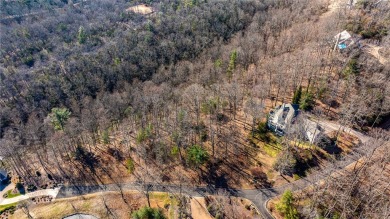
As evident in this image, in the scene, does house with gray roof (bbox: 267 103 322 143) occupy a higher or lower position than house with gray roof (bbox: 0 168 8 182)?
higher

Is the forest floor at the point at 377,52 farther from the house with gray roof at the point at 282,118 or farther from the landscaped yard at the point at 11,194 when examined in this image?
the landscaped yard at the point at 11,194

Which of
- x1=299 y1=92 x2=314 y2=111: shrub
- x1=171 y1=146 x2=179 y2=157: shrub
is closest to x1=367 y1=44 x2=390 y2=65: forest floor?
x1=299 y1=92 x2=314 y2=111: shrub

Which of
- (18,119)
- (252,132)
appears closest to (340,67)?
(252,132)

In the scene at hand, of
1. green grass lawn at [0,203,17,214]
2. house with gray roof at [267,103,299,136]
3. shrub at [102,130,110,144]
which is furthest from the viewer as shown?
shrub at [102,130,110,144]

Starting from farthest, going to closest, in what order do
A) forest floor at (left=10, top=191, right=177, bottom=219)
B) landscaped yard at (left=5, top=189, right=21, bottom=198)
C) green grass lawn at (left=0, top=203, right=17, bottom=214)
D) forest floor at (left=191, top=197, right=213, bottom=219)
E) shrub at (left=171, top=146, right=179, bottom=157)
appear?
shrub at (left=171, top=146, right=179, bottom=157)
landscaped yard at (left=5, top=189, right=21, bottom=198)
green grass lawn at (left=0, top=203, right=17, bottom=214)
forest floor at (left=10, top=191, right=177, bottom=219)
forest floor at (left=191, top=197, right=213, bottom=219)

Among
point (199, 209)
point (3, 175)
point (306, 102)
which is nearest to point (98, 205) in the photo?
point (199, 209)

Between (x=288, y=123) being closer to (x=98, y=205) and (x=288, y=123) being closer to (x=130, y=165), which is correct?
(x=130, y=165)

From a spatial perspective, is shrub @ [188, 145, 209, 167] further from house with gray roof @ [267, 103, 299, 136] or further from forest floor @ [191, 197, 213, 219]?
house with gray roof @ [267, 103, 299, 136]

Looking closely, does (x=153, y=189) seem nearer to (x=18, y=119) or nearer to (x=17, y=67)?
(x=18, y=119)
